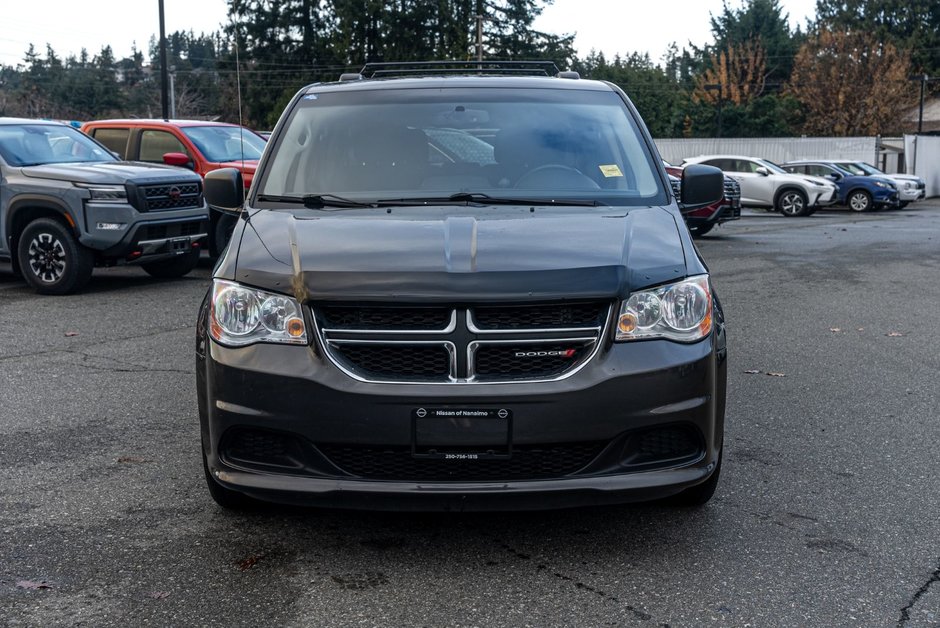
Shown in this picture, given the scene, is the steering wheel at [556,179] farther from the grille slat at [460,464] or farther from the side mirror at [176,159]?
the side mirror at [176,159]

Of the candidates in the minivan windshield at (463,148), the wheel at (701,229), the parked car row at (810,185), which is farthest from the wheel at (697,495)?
the parked car row at (810,185)

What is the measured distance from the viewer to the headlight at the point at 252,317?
148 inches

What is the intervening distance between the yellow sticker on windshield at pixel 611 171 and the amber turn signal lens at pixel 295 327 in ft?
5.91

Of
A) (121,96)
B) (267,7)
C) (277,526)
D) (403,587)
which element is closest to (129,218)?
(277,526)

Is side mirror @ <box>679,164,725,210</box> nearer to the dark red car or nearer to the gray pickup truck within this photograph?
the gray pickup truck

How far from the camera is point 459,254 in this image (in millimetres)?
3857

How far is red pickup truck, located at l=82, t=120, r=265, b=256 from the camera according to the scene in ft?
44.7

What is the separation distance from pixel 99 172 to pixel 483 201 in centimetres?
798

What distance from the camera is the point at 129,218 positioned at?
1137 cm

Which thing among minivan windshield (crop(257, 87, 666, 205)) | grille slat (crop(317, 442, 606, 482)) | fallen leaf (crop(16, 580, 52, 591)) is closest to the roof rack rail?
minivan windshield (crop(257, 87, 666, 205))

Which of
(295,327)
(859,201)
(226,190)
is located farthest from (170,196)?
(859,201)

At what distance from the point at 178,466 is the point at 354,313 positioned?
1.78 m

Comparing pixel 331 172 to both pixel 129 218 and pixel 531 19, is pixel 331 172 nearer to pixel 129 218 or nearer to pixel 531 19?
pixel 129 218

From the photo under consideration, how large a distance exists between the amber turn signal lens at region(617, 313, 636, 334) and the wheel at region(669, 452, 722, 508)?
828 millimetres
